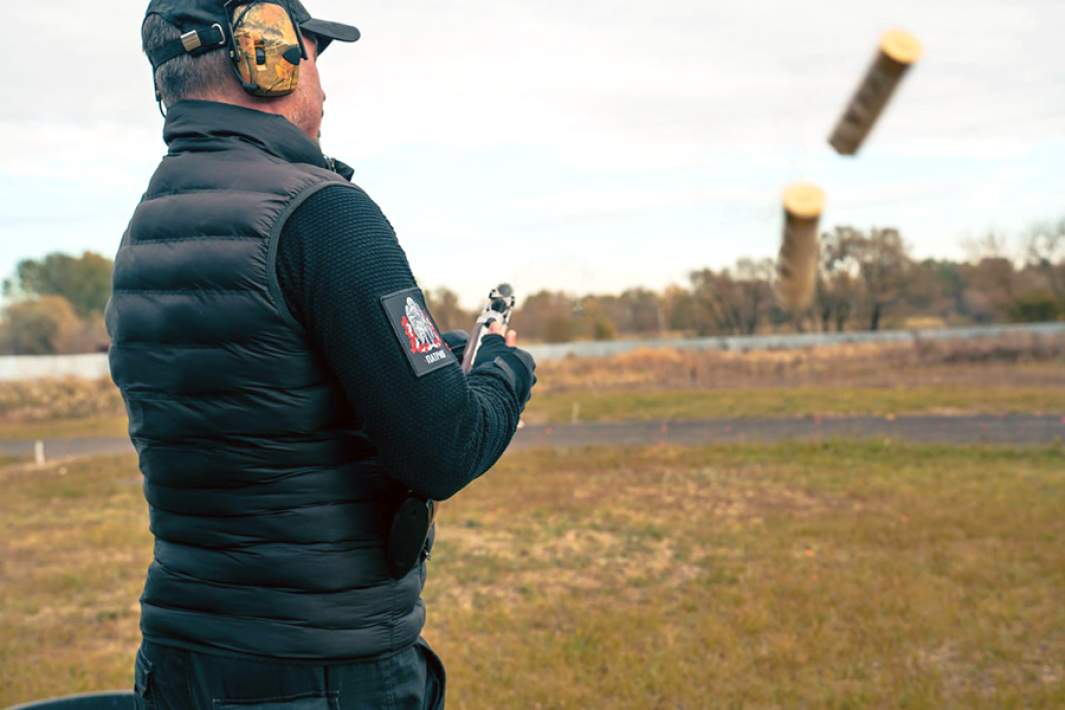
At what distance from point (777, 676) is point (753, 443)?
10.3 metres

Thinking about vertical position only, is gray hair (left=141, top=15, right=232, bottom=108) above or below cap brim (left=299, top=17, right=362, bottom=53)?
below

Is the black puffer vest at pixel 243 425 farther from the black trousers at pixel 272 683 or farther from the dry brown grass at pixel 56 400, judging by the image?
the dry brown grass at pixel 56 400

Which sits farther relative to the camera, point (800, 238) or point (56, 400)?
point (56, 400)

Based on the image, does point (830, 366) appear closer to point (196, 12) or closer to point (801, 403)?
point (801, 403)

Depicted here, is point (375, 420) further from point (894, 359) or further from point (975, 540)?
point (894, 359)

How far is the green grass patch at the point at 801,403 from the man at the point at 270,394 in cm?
1911

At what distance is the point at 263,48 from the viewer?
64.1 inches

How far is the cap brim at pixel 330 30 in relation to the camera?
1779 millimetres

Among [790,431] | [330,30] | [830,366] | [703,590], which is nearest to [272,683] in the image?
[330,30]

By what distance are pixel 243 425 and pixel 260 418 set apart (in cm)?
3

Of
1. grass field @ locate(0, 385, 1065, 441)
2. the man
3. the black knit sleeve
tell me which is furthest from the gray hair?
grass field @ locate(0, 385, 1065, 441)

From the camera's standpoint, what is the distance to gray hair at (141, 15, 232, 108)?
1.67m

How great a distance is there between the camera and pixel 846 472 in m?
12.3

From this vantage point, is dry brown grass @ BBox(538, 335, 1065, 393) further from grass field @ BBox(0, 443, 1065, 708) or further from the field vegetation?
grass field @ BBox(0, 443, 1065, 708)
